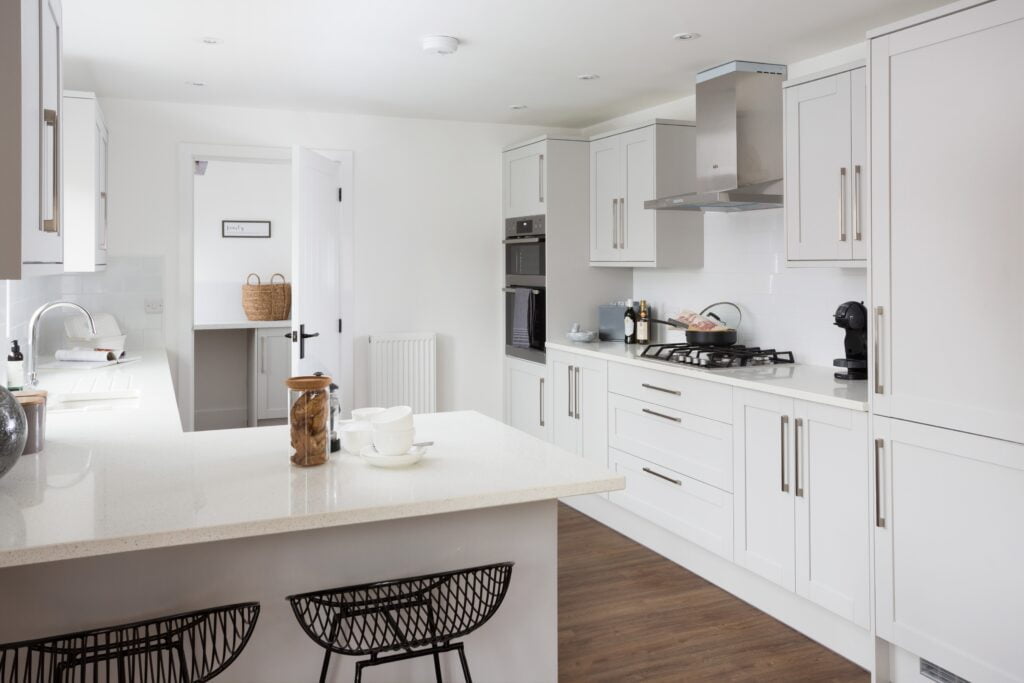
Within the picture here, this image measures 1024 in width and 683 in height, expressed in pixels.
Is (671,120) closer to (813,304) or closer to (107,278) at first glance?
(813,304)

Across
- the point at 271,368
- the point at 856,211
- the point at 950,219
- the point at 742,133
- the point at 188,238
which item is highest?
the point at 742,133

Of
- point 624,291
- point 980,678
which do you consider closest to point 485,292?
point 624,291

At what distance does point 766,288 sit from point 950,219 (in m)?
1.71

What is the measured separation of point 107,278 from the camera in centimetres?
488

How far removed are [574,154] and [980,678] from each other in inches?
143

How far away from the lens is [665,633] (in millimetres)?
3221

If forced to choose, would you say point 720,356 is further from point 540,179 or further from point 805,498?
point 540,179

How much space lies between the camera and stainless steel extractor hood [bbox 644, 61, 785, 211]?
12.4 feet

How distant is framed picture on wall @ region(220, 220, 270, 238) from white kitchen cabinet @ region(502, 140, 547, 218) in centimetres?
304

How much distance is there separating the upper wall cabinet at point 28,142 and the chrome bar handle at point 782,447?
8.31 ft

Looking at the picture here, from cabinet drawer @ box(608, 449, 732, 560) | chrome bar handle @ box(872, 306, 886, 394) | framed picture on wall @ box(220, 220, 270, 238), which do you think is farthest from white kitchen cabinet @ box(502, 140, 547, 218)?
framed picture on wall @ box(220, 220, 270, 238)

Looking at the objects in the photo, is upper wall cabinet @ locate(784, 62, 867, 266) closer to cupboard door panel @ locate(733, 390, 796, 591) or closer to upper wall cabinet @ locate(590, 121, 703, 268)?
cupboard door panel @ locate(733, 390, 796, 591)

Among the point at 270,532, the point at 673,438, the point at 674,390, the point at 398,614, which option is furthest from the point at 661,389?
the point at 270,532

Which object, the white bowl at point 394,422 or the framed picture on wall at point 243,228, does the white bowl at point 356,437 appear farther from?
the framed picture on wall at point 243,228
